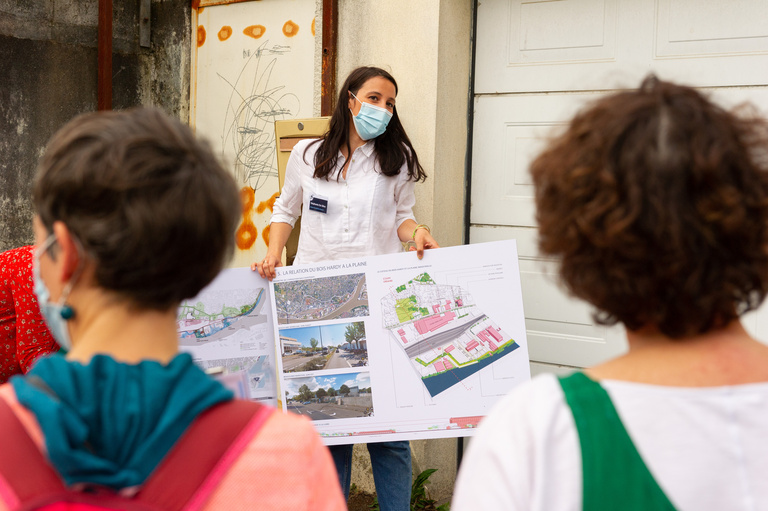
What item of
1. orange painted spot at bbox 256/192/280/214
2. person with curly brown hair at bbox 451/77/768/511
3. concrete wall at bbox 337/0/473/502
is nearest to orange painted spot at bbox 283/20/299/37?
concrete wall at bbox 337/0/473/502

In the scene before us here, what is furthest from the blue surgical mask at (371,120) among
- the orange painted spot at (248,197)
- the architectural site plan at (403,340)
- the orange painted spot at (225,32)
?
the orange painted spot at (225,32)

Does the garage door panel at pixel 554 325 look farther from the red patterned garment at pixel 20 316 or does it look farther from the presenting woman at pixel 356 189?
the red patterned garment at pixel 20 316

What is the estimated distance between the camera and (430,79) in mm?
3777

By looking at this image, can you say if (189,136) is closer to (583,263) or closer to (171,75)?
(583,263)

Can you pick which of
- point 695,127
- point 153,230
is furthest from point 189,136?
point 695,127

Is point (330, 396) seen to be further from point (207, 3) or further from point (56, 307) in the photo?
point (207, 3)

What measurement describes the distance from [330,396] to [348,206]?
82 cm

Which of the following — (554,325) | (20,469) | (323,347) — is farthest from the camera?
(554,325)

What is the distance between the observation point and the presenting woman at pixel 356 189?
10.5 feet

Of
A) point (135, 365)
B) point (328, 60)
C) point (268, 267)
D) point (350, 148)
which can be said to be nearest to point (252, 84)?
point (328, 60)

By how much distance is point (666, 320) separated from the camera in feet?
3.46

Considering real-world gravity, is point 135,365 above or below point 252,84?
below

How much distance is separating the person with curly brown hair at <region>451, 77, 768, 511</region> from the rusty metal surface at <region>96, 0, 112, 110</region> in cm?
392

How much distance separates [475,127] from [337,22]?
96 cm
